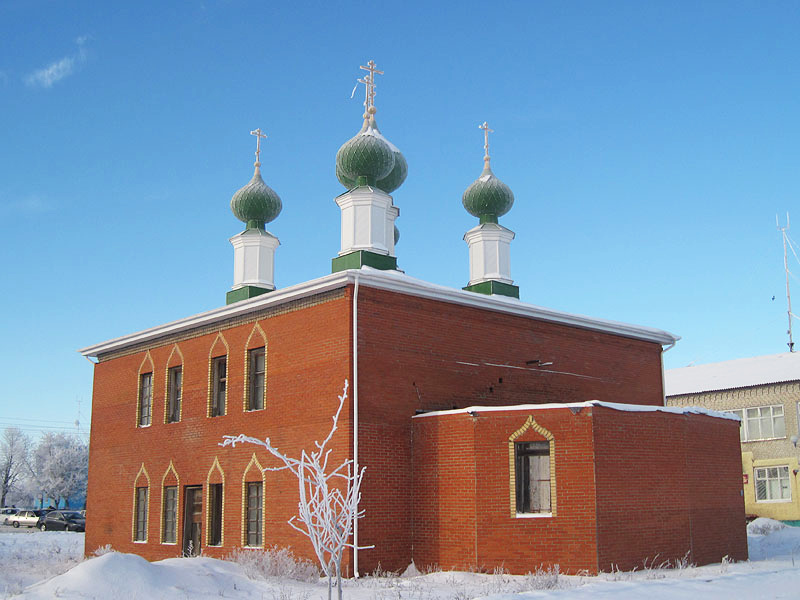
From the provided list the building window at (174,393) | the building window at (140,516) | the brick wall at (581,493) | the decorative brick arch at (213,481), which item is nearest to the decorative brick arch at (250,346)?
the decorative brick arch at (213,481)

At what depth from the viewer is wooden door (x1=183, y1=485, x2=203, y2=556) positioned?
1819 centimetres

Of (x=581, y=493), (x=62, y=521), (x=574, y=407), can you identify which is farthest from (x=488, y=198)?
(x=62, y=521)

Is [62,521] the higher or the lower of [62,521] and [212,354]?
the lower

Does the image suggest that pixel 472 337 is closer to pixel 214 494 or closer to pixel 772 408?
pixel 214 494

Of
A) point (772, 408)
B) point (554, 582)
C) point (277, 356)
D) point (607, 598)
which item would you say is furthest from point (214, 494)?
point (772, 408)

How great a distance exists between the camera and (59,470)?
201 feet

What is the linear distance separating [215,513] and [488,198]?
31.0 ft

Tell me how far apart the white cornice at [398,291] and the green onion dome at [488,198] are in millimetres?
3697

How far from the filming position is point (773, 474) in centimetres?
3119

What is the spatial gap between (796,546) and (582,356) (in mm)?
6271

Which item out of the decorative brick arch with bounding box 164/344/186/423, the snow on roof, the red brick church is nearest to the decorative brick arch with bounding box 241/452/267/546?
the red brick church

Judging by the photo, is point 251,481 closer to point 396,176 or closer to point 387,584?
point 387,584

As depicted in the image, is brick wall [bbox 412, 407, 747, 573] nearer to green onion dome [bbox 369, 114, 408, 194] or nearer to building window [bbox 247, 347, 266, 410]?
building window [bbox 247, 347, 266, 410]

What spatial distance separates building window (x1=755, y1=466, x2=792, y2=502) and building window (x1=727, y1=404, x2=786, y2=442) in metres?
1.13
